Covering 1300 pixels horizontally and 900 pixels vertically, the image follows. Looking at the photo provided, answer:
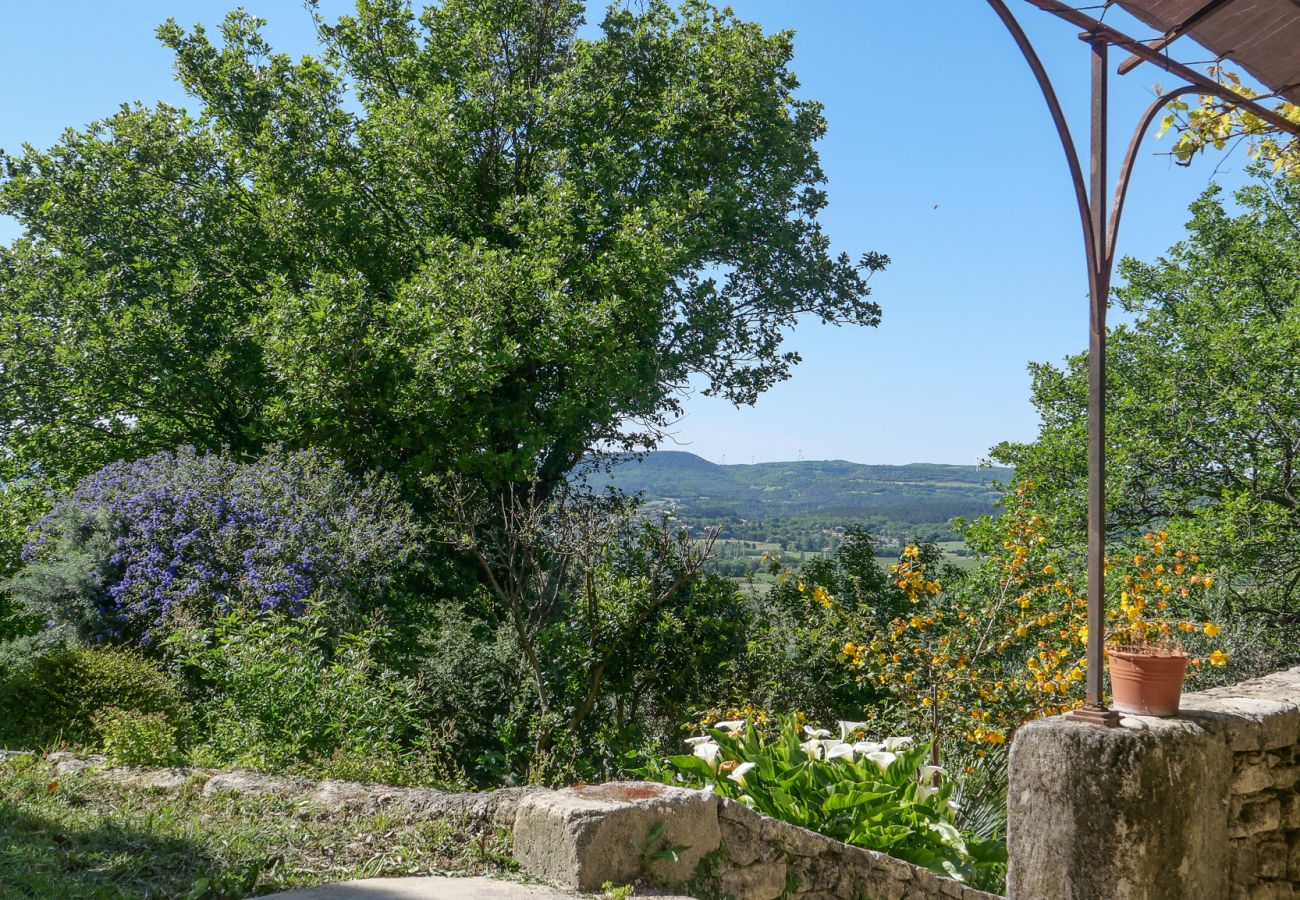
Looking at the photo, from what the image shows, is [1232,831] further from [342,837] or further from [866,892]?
[342,837]

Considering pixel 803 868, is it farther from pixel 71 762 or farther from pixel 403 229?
pixel 403 229

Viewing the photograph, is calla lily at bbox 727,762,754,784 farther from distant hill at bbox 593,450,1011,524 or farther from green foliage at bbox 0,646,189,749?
distant hill at bbox 593,450,1011,524

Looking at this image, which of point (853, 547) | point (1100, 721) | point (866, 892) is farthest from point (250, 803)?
point (853, 547)

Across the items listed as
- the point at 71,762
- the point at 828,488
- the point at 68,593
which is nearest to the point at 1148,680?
the point at 71,762

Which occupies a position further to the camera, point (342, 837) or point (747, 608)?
point (747, 608)

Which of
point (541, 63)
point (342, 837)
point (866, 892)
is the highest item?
point (541, 63)

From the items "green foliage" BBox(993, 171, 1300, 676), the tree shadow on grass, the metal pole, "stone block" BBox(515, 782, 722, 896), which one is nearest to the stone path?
"stone block" BBox(515, 782, 722, 896)

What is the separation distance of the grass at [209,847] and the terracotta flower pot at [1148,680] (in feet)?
7.77

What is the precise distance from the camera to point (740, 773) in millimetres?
4293

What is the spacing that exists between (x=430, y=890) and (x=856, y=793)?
94.3 inches

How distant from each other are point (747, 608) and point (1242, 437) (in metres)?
7.59

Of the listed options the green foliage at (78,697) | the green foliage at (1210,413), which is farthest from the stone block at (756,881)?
the green foliage at (1210,413)

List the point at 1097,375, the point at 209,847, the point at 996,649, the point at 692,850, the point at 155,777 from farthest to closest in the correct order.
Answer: the point at 996,649 < the point at 155,777 < the point at 1097,375 < the point at 692,850 < the point at 209,847

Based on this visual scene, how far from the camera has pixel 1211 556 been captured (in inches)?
409
